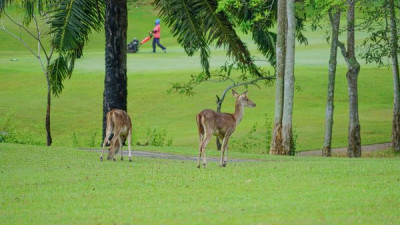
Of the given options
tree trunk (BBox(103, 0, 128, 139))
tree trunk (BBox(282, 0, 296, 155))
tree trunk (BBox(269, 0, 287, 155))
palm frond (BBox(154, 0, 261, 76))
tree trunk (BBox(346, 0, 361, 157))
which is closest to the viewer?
tree trunk (BBox(282, 0, 296, 155))

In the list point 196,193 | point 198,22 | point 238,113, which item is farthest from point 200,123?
point 198,22

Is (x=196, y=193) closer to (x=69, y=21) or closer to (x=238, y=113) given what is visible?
(x=238, y=113)

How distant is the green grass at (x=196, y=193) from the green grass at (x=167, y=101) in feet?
52.2

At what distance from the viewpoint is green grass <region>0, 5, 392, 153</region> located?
4100 cm

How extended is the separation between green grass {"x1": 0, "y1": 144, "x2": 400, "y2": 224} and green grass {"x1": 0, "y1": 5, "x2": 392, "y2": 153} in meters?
15.9

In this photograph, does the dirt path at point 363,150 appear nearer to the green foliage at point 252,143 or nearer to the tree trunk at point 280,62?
the green foliage at point 252,143

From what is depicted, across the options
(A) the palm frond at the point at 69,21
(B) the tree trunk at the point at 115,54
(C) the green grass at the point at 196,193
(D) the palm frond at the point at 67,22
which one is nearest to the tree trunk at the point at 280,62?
(B) the tree trunk at the point at 115,54

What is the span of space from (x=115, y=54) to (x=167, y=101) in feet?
57.9

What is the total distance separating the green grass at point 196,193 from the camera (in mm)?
12930

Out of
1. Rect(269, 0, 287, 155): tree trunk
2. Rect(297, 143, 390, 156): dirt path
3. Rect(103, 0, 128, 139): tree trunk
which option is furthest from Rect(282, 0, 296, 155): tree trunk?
Rect(297, 143, 390, 156): dirt path

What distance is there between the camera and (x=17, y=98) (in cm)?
4853

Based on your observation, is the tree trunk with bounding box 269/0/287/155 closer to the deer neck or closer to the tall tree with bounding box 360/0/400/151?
the tall tree with bounding box 360/0/400/151

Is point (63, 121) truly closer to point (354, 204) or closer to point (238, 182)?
point (238, 182)

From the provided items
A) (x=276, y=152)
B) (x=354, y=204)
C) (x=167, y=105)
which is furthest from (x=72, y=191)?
(x=167, y=105)
